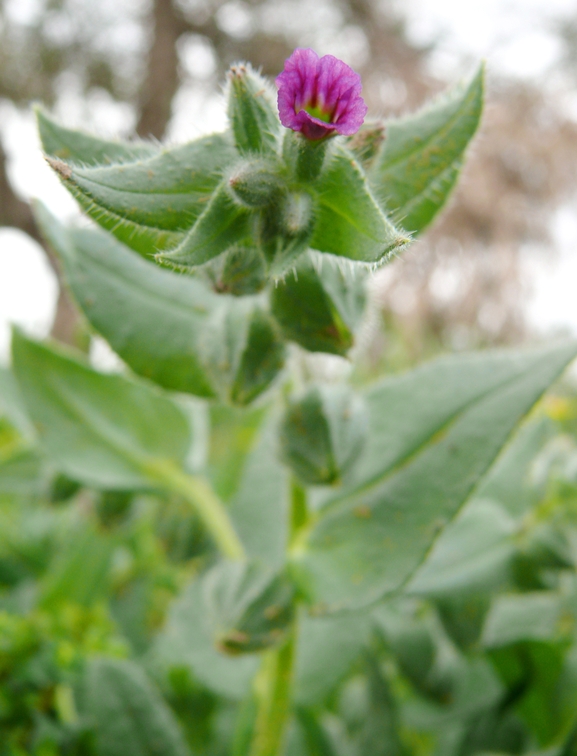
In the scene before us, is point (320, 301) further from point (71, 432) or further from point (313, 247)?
point (71, 432)

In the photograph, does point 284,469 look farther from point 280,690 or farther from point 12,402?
point 12,402

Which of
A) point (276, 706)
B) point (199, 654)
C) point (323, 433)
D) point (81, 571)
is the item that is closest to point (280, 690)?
point (276, 706)

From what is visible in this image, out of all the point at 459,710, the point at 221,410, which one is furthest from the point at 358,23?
the point at 459,710

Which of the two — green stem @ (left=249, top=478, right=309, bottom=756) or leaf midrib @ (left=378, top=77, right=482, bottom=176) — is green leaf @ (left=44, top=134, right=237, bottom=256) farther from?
green stem @ (left=249, top=478, right=309, bottom=756)

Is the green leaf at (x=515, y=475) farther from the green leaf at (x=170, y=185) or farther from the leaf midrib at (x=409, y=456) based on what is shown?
the green leaf at (x=170, y=185)

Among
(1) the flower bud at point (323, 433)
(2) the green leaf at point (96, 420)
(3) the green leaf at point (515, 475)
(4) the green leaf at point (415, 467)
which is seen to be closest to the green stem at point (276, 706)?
(4) the green leaf at point (415, 467)

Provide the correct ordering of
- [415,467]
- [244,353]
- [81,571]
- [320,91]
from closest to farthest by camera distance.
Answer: [320,91], [244,353], [415,467], [81,571]
